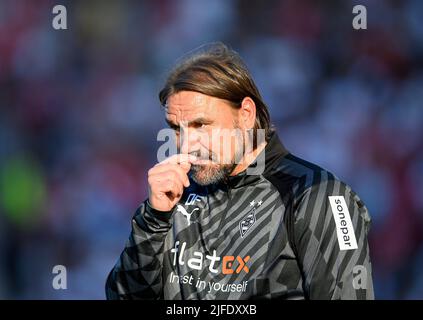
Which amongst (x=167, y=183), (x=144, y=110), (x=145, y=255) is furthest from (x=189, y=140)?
(x=144, y=110)

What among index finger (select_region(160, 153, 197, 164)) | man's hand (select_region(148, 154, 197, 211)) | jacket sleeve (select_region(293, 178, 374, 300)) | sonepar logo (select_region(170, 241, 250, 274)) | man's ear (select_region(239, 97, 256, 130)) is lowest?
sonepar logo (select_region(170, 241, 250, 274))

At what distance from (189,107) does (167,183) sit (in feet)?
1.07

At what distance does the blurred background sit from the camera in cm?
547

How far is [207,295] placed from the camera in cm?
261

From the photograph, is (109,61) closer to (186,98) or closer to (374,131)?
(374,131)

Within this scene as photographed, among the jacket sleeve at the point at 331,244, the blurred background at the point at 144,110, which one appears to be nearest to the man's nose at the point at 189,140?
the jacket sleeve at the point at 331,244

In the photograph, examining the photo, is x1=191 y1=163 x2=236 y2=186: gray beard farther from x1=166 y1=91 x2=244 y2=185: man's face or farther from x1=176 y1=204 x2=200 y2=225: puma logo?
x1=176 y1=204 x2=200 y2=225: puma logo

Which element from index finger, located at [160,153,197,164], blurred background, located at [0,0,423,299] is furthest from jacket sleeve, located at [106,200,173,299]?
blurred background, located at [0,0,423,299]

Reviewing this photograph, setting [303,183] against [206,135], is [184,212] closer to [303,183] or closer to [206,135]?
[206,135]

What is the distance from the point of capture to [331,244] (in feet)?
7.86

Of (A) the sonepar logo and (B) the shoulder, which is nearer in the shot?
(B) the shoulder

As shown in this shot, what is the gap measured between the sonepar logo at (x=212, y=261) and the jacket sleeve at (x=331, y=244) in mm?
246

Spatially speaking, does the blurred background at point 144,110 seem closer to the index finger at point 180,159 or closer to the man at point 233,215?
the man at point 233,215

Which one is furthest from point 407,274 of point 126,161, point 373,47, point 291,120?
point 126,161
